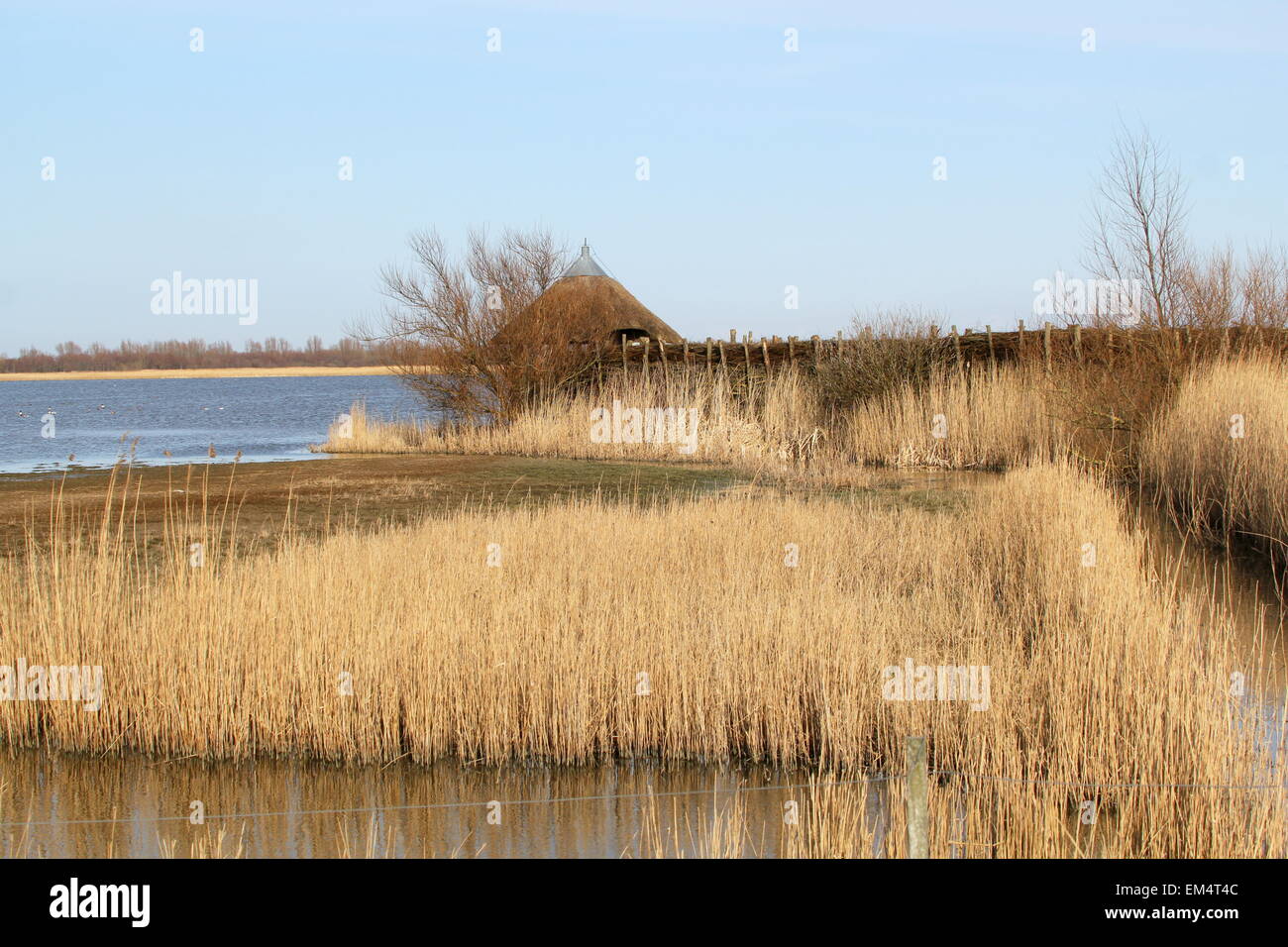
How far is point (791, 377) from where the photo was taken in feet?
70.1

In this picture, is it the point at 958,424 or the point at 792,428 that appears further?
the point at 792,428

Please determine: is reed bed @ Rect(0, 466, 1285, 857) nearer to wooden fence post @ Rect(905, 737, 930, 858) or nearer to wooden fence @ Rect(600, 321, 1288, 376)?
wooden fence post @ Rect(905, 737, 930, 858)

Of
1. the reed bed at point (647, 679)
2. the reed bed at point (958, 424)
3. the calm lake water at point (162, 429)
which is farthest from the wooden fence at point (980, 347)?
the reed bed at point (647, 679)

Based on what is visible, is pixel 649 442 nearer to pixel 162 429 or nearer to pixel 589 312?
pixel 589 312

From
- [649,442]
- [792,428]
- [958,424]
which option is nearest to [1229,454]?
[958,424]

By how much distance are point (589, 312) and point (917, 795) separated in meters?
22.9

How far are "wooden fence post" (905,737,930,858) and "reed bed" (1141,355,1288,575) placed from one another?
26.0 ft

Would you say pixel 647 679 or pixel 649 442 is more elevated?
pixel 649 442

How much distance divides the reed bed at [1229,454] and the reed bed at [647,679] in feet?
12.2

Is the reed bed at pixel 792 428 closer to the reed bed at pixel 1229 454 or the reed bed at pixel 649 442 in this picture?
the reed bed at pixel 649 442

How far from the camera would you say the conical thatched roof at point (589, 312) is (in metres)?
23.1

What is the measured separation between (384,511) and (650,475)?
5034 mm

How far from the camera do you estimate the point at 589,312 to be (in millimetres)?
25375
